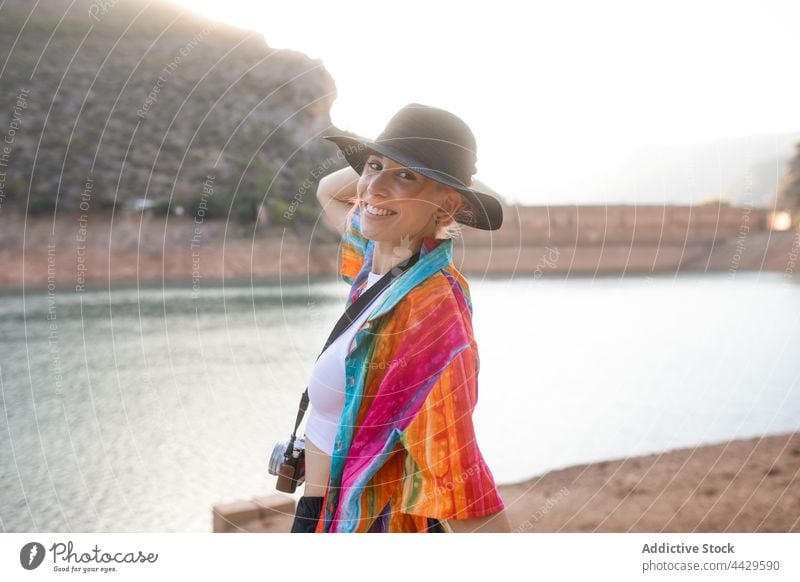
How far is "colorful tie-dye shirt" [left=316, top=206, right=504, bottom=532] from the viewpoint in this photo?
3.38ft

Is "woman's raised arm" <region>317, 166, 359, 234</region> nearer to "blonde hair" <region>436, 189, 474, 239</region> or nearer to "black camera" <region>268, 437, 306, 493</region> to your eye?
"blonde hair" <region>436, 189, 474, 239</region>

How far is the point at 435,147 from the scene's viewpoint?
1.16 metres

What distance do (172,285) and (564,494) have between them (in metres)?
19.7

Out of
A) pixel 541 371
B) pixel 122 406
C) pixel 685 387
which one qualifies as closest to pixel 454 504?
pixel 122 406

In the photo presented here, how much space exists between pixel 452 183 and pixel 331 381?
42 cm

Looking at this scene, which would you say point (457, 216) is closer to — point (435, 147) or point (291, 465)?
point (435, 147)

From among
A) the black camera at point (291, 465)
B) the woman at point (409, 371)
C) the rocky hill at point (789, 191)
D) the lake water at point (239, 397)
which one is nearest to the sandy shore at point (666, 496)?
the lake water at point (239, 397)

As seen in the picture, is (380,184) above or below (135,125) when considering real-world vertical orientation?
below

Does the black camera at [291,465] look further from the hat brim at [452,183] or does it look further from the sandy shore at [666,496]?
the sandy shore at [666,496]

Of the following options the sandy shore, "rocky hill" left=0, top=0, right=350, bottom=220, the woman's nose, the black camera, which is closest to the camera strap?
the woman's nose
